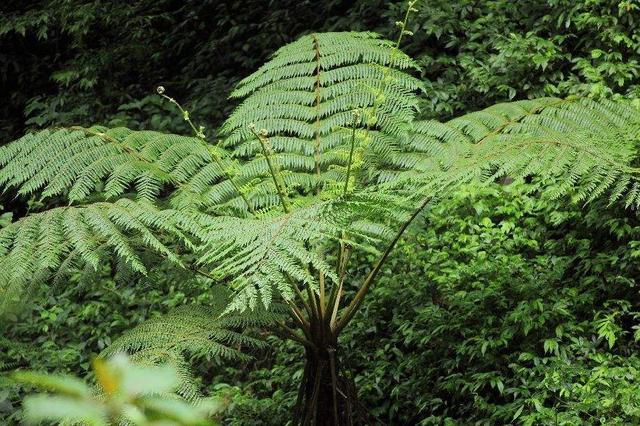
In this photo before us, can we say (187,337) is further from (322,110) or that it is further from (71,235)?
(322,110)

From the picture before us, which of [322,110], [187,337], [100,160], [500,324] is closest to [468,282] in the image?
[500,324]

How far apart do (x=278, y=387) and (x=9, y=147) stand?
1.70m

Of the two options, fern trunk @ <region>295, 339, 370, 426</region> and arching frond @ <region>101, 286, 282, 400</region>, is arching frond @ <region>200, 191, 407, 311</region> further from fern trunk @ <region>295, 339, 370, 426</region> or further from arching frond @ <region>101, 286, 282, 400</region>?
fern trunk @ <region>295, 339, 370, 426</region>

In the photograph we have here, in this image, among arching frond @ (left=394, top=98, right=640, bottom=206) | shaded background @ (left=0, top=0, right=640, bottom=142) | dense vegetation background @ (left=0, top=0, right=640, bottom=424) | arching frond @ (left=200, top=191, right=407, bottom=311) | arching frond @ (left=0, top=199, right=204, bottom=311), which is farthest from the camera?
shaded background @ (left=0, top=0, right=640, bottom=142)

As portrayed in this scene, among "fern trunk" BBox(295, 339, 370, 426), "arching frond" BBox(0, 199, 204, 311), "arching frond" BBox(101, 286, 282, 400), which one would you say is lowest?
"fern trunk" BBox(295, 339, 370, 426)

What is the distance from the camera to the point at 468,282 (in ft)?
12.4

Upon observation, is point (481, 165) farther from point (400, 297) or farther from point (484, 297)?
point (400, 297)

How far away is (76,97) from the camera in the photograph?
6832mm

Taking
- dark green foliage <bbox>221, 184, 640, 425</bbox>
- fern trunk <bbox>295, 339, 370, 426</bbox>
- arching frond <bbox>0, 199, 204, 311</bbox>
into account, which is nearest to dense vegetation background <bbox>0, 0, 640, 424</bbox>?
dark green foliage <bbox>221, 184, 640, 425</bbox>

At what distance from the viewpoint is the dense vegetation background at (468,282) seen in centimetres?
330

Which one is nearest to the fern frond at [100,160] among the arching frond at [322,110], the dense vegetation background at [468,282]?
the arching frond at [322,110]

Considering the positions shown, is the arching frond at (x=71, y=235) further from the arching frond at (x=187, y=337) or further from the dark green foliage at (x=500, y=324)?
the dark green foliage at (x=500, y=324)

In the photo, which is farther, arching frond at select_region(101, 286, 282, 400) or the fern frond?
the fern frond

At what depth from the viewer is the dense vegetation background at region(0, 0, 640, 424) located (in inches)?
130
